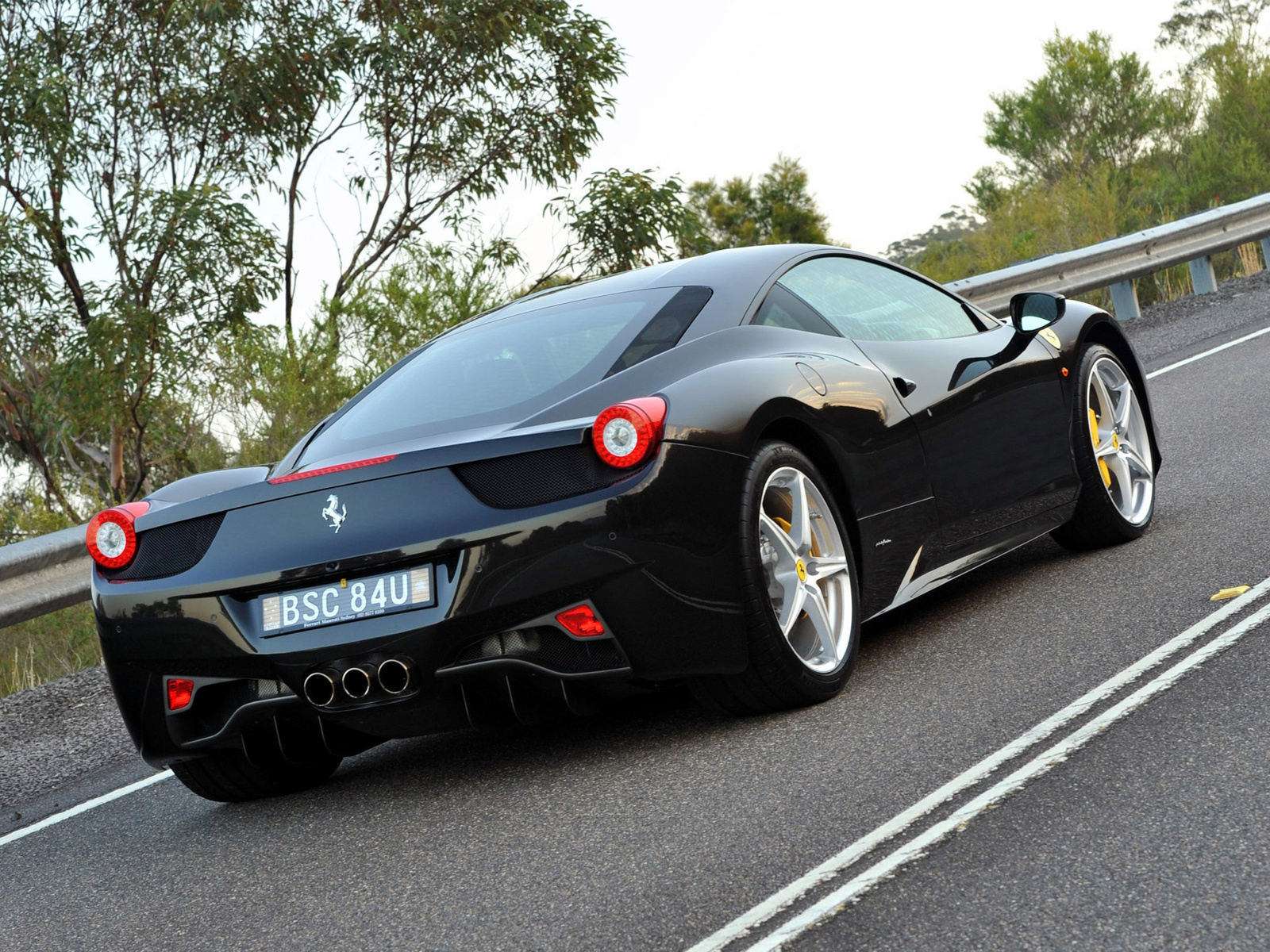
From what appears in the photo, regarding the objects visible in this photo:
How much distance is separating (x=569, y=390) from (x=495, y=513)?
1.63 feet

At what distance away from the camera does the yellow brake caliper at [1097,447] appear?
5.65 meters

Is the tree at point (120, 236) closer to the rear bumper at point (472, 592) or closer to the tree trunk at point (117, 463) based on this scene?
the tree trunk at point (117, 463)

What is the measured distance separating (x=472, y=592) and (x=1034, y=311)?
110 inches

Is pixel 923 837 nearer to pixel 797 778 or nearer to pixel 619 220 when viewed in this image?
pixel 797 778

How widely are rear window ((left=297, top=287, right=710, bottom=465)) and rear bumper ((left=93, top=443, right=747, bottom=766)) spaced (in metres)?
0.40

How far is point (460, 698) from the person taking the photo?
375 cm

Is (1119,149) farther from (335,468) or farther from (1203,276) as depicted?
(335,468)

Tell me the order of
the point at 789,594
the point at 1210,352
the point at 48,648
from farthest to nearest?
the point at 48,648 < the point at 1210,352 < the point at 789,594

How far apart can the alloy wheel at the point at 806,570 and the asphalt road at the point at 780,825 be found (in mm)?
188

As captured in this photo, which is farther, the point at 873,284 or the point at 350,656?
the point at 873,284

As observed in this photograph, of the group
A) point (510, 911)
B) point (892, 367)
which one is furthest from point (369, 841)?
point (892, 367)

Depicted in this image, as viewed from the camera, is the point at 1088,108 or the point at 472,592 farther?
the point at 1088,108

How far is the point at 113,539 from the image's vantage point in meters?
4.12

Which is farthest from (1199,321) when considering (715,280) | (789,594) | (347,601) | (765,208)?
(765,208)
